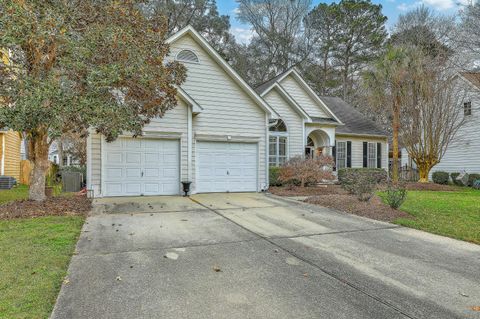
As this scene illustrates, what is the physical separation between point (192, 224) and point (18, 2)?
6.42 m

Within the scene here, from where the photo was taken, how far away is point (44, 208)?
8680mm

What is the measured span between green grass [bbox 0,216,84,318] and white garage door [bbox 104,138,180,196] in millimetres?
4431

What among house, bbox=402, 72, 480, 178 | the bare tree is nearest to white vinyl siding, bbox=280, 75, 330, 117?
the bare tree

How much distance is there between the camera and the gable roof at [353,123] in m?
20.0

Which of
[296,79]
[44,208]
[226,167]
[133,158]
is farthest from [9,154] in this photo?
[296,79]

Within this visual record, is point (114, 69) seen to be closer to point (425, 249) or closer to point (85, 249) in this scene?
point (85, 249)

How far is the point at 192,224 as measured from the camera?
7285 millimetres

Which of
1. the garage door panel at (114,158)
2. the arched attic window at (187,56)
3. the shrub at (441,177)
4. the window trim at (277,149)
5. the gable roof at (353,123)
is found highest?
the arched attic window at (187,56)

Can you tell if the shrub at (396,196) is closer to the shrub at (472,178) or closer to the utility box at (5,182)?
the shrub at (472,178)

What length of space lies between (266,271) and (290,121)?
13.1 meters

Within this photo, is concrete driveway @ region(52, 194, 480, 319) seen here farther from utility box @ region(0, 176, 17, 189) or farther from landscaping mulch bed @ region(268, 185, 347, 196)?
utility box @ region(0, 176, 17, 189)

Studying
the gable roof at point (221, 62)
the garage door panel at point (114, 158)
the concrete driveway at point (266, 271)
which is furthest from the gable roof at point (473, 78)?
the garage door panel at point (114, 158)

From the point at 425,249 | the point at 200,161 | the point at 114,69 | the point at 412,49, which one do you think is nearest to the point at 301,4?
the point at 412,49

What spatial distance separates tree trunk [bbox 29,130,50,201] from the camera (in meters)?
9.39
